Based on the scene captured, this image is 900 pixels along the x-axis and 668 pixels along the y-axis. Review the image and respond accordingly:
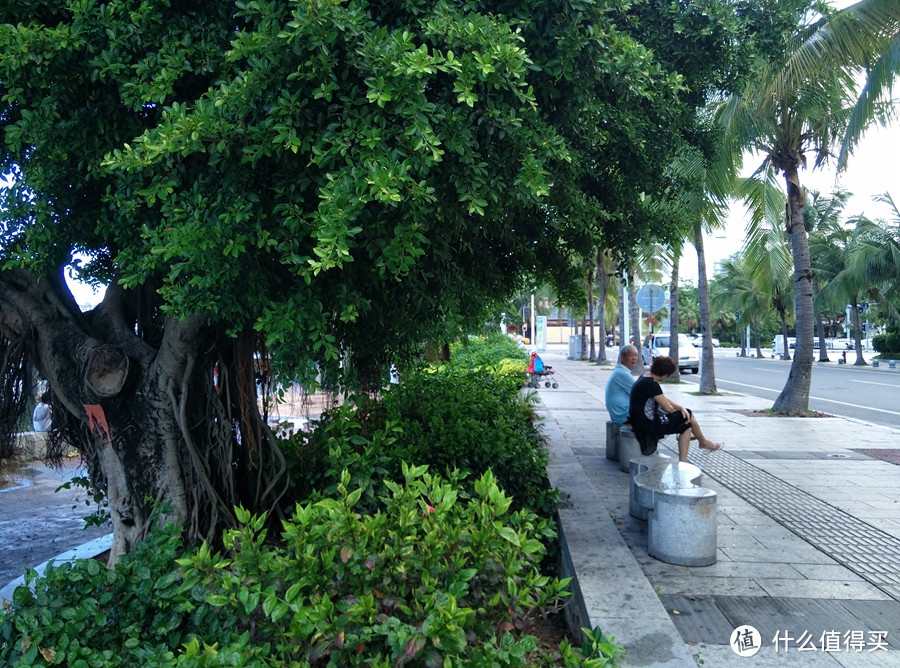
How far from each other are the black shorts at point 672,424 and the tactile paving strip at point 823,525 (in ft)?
3.28

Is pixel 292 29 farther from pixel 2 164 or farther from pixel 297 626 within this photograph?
pixel 297 626

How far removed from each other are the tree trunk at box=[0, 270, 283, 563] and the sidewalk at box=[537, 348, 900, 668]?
92.9 inches

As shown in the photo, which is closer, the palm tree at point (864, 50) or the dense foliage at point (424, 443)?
the dense foliage at point (424, 443)

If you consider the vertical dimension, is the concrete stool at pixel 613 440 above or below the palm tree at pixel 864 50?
below

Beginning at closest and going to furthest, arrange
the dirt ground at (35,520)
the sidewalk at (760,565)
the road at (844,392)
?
the sidewalk at (760,565), the dirt ground at (35,520), the road at (844,392)

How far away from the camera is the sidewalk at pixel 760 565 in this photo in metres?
3.51

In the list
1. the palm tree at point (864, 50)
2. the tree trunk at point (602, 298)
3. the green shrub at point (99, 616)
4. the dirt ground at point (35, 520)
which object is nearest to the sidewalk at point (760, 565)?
the green shrub at point (99, 616)

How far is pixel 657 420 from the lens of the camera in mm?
6742

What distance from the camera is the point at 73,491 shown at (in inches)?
361

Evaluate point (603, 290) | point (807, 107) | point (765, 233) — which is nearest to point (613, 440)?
point (807, 107)

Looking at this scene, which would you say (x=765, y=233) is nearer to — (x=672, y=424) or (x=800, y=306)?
(x=800, y=306)

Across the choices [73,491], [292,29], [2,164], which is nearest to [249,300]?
[292,29]

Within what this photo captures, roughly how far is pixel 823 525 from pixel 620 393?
9.02ft

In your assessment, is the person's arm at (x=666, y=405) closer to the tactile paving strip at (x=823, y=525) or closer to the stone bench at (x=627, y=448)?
the tactile paving strip at (x=823, y=525)
